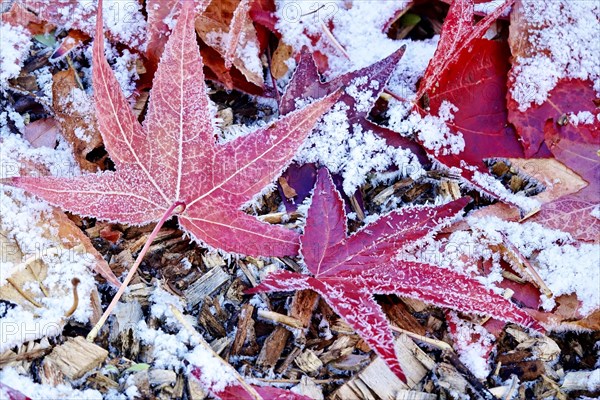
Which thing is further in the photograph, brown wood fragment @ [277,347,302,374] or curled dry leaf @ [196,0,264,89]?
curled dry leaf @ [196,0,264,89]

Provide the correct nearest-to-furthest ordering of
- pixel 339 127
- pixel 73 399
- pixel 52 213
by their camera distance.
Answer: pixel 73 399 < pixel 52 213 < pixel 339 127

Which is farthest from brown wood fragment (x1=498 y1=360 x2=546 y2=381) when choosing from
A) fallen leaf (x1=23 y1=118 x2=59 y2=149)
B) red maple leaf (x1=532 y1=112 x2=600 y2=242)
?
fallen leaf (x1=23 y1=118 x2=59 y2=149)

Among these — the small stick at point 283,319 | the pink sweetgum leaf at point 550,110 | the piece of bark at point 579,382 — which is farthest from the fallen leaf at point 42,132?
the piece of bark at point 579,382

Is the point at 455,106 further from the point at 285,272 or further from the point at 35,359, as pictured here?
the point at 35,359

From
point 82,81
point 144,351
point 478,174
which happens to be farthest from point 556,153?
point 82,81

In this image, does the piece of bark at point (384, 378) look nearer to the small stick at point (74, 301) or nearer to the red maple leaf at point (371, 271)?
the red maple leaf at point (371, 271)

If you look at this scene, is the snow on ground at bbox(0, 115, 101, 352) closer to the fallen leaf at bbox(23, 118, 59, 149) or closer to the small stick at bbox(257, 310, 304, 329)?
the fallen leaf at bbox(23, 118, 59, 149)
